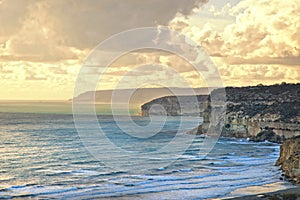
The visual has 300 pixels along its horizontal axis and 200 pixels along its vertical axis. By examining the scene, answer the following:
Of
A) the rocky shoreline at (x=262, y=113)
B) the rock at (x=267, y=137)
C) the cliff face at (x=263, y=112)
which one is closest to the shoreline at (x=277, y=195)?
the rocky shoreline at (x=262, y=113)

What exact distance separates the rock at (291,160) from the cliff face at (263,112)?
33633 mm

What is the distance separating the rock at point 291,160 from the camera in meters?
42.2

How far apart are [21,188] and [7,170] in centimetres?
1037

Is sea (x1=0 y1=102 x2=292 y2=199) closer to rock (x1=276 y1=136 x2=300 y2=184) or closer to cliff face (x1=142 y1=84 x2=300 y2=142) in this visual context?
rock (x1=276 y1=136 x2=300 y2=184)

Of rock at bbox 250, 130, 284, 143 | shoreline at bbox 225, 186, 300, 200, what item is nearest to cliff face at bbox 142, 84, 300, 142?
rock at bbox 250, 130, 284, 143

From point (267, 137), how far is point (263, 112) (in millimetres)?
8449

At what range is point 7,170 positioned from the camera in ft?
153

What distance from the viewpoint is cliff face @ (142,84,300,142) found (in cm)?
8897

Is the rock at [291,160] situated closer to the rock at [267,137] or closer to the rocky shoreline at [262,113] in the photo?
the rocky shoreline at [262,113]

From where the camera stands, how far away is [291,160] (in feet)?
147

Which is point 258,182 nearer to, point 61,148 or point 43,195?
point 43,195

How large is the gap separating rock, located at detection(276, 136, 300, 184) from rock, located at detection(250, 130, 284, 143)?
36542 mm

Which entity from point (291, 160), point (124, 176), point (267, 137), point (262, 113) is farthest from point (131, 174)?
point (262, 113)

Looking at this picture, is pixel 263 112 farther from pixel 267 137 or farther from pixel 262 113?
pixel 267 137
